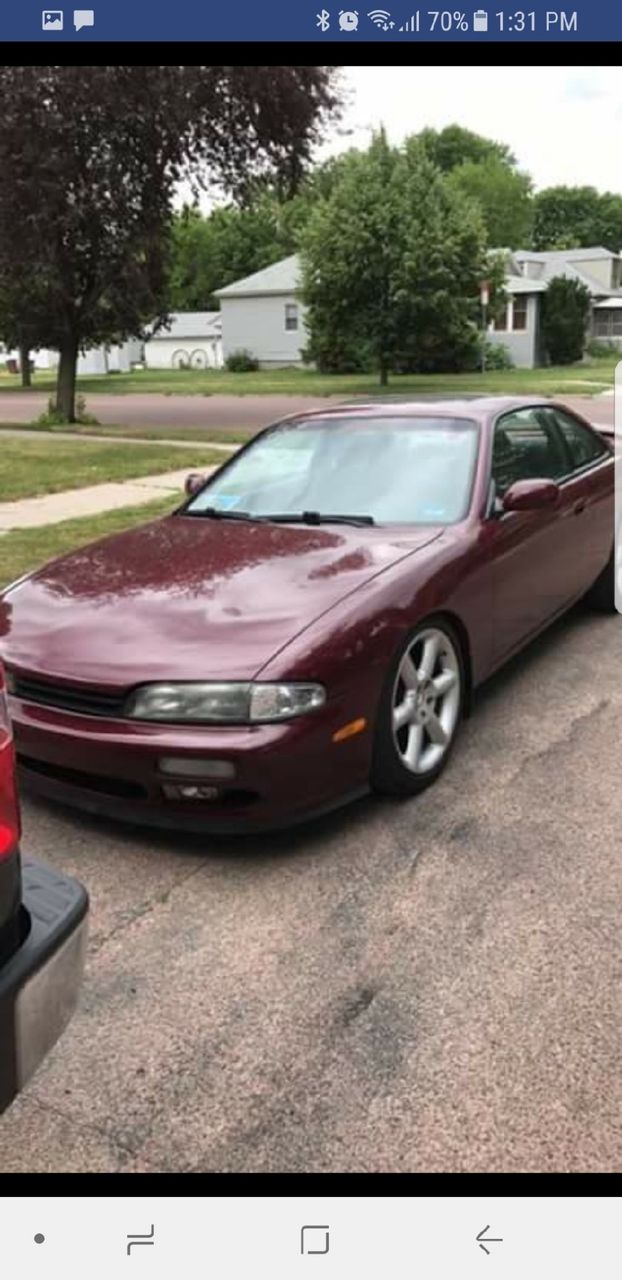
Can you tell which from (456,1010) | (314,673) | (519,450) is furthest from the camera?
(519,450)

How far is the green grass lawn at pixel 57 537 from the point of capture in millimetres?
6926

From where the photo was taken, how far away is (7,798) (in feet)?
5.47

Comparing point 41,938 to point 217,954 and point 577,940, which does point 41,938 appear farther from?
point 577,940

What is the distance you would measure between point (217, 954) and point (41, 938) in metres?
1.08

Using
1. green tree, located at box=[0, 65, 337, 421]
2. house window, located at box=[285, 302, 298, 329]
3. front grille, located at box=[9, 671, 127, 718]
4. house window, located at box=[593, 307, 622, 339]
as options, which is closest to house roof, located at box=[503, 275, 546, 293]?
house window, located at box=[593, 307, 622, 339]

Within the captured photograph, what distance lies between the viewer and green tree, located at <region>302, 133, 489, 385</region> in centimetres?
3250

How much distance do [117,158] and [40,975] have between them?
56.8 ft

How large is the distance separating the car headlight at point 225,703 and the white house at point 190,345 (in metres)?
58.0

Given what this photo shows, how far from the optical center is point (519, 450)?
16.0 ft

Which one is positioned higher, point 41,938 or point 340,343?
point 340,343

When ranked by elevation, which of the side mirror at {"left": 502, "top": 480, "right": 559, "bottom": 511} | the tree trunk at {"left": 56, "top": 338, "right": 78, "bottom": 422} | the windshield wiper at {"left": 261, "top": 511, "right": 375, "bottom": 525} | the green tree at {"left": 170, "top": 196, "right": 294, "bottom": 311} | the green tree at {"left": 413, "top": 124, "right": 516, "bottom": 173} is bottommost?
the windshield wiper at {"left": 261, "top": 511, "right": 375, "bottom": 525}

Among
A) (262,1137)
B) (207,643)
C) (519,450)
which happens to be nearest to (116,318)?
(519,450)

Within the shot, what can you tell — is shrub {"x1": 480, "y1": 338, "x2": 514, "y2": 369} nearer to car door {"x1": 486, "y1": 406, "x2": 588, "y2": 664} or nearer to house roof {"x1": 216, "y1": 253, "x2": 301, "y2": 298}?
house roof {"x1": 216, "y1": 253, "x2": 301, "y2": 298}
